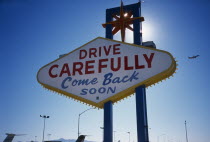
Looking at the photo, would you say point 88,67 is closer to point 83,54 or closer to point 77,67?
point 77,67

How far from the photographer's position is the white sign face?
36.6 feet

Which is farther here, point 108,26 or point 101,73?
point 108,26

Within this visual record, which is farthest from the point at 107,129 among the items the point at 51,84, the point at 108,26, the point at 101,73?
the point at 108,26

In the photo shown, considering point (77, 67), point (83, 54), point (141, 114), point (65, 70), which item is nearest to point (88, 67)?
point (77, 67)

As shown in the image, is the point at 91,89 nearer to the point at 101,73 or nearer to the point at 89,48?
the point at 101,73

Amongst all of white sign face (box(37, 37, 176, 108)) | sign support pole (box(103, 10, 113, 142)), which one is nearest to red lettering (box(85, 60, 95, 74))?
white sign face (box(37, 37, 176, 108))

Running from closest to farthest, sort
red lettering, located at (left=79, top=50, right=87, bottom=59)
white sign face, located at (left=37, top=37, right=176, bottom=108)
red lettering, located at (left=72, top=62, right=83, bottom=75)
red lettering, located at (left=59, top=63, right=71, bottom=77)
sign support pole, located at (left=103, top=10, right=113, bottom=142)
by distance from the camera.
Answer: sign support pole, located at (left=103, top=10, right=113, bottom=142) < white sign face, located at (left=37, top=37, right=176, bottom=108) < red lettering, located at (left=72, top=62, right=83, bottom=75) < red lettering, located at (left=59, top=63, right=71, bottom=77) < red lettering, located at (left=79, top=50, right=87, bottom=59)

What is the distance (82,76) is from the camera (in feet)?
41.2

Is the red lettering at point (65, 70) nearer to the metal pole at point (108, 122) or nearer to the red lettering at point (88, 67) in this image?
the red lettering at point (88, 67)

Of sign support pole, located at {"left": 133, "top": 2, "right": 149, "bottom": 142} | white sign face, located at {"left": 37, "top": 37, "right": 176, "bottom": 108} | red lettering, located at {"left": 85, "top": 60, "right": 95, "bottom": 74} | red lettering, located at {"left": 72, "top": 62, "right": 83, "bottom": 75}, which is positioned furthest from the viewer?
red lettering, located at {"left": 72, "top": 62, "right": 83, "bottom": 75}

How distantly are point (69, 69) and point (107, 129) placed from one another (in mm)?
4448

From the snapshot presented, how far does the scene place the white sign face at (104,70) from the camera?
11.1 meters

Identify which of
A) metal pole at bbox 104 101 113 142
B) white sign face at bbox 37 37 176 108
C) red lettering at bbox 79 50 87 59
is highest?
red lettering at bbox 79 50 87 59

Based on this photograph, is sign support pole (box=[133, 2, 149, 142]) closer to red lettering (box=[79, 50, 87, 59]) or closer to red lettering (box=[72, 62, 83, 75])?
red lettering (box=[72, 62, 83, 75])
